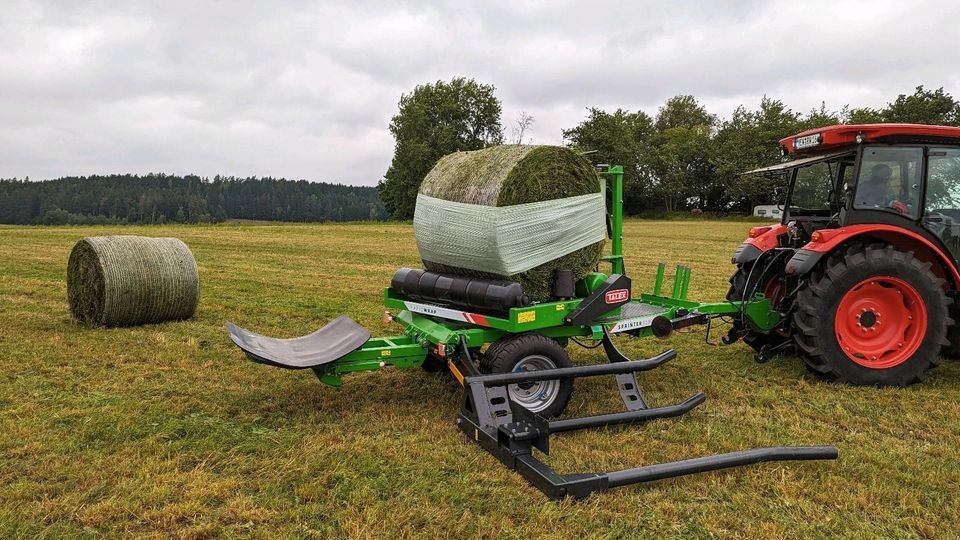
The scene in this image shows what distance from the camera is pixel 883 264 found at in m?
5.65

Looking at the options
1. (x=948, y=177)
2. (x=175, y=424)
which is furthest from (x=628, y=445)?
(x=948, y=177)

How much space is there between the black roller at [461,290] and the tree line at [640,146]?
45.5m

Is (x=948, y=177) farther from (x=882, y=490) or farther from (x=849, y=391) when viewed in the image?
(x=882, y=490)

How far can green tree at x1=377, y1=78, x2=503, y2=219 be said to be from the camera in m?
53.5

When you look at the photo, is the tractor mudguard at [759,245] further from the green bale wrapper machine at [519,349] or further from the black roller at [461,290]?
the black roller at [461,290]

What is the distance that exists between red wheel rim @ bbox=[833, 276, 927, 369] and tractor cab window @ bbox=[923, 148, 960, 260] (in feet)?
2.15

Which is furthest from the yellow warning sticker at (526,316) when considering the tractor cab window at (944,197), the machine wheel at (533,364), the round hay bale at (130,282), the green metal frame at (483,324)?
the round hay bale at (130,282)

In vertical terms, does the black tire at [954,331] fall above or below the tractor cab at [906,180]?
below

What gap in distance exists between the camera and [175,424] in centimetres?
450

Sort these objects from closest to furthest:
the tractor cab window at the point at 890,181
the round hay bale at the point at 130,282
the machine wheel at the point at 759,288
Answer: the tractor cab window at the point at 890,181
the machine wheel at the point at 759,288
the round hay bale at the point at 130,282

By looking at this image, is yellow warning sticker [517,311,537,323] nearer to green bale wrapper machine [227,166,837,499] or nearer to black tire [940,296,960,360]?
green bale wrapper machine [227,166,837,499]

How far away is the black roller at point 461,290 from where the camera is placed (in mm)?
4941

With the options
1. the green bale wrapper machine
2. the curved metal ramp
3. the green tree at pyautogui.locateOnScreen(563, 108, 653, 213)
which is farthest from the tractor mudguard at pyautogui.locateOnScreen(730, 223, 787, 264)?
the green tree at pyautogui.locateOnScreen(563, 108, 653, 213)

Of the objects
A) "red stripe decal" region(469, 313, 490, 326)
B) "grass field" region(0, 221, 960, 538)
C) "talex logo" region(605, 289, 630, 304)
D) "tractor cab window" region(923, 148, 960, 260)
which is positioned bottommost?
"grass field" region(0, 221, 960, 538)
